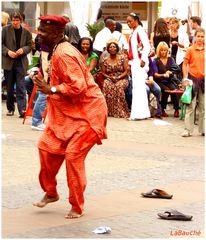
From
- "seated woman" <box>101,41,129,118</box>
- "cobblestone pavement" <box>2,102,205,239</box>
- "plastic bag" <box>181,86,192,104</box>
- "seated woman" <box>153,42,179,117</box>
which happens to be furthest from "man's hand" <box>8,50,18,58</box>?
"plastic bag" <box>181,86,192,104</box>

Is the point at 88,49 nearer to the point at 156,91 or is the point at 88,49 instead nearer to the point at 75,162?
the point at 156,91

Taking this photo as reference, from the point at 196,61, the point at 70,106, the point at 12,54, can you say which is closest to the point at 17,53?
the point at 12,54

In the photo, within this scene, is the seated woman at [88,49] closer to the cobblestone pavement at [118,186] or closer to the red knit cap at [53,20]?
the cobblestone pavement at [118,186]

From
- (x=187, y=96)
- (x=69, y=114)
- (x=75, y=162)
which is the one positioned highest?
(x=69, y=114)

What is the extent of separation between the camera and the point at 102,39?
18.4 meters

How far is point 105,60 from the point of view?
16.3 meters

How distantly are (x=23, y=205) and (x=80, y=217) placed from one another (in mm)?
724

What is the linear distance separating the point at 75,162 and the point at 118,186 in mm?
1694

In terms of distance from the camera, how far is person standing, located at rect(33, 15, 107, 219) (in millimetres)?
7504

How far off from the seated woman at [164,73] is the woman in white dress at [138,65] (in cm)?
64

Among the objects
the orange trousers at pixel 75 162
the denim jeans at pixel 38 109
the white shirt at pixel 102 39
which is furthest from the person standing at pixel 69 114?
the white shirt at pixel 102 39

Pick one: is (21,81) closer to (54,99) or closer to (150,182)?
(150,182)

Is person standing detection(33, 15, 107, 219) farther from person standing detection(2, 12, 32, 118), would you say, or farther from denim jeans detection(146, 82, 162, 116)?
denim jeans detection(146, 82, 162, 116)

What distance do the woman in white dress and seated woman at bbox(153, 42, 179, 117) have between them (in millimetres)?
644
